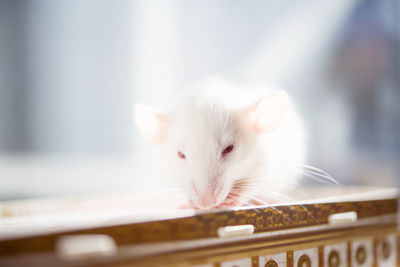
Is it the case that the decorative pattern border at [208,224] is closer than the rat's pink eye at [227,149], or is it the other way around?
the decorative pattern border at [208,224]

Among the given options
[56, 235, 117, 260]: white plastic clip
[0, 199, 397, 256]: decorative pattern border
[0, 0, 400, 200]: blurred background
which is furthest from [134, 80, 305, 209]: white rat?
[0, 0, 400, 200]: blurred background

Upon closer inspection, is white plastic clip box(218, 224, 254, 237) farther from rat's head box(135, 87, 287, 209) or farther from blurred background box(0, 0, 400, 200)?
blurred background box(0, 0, 400, 200)

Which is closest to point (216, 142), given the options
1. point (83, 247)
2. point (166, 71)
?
point (83, 247)

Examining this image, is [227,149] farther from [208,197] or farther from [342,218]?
[342,218]

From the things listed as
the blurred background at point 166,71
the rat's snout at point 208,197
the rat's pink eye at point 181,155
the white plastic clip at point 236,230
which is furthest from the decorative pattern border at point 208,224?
the blurred background at point 166,71

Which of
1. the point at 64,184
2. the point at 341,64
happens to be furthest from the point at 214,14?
the point at 64,184

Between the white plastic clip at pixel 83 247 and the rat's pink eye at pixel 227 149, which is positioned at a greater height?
the rat's pink eye at pixel 227 149

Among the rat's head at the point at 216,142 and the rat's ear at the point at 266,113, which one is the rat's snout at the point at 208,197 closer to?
the rat's head at the point at 216,142
